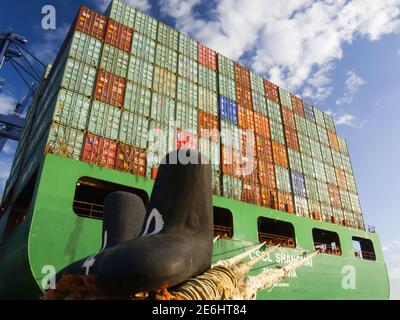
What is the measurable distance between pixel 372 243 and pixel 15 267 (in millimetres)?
31667

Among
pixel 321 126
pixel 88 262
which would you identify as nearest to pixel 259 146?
pixel 321 126

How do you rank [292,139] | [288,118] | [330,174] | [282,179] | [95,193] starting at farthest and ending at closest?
[330,174] → [288,118] → [292,139] → [282,179] → [95,193]

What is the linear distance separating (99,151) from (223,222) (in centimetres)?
1009

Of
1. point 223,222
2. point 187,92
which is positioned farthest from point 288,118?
point 223,222

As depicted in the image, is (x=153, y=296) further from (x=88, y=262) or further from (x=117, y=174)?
(x=117, y=174)

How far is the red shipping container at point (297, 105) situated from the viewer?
3583 cm

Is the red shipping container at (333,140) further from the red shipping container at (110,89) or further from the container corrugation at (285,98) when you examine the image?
the red shipping container at (110,89)

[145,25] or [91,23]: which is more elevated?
[145,25]

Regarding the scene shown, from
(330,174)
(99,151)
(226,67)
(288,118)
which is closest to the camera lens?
(99,151)

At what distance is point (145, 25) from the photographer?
2614cm

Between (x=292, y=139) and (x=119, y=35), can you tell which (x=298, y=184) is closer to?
(x=292, y=139)

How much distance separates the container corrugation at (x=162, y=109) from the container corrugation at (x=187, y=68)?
389cm

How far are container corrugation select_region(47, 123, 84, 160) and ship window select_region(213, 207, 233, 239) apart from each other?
960 centimetres

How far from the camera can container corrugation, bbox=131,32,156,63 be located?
2401cm
